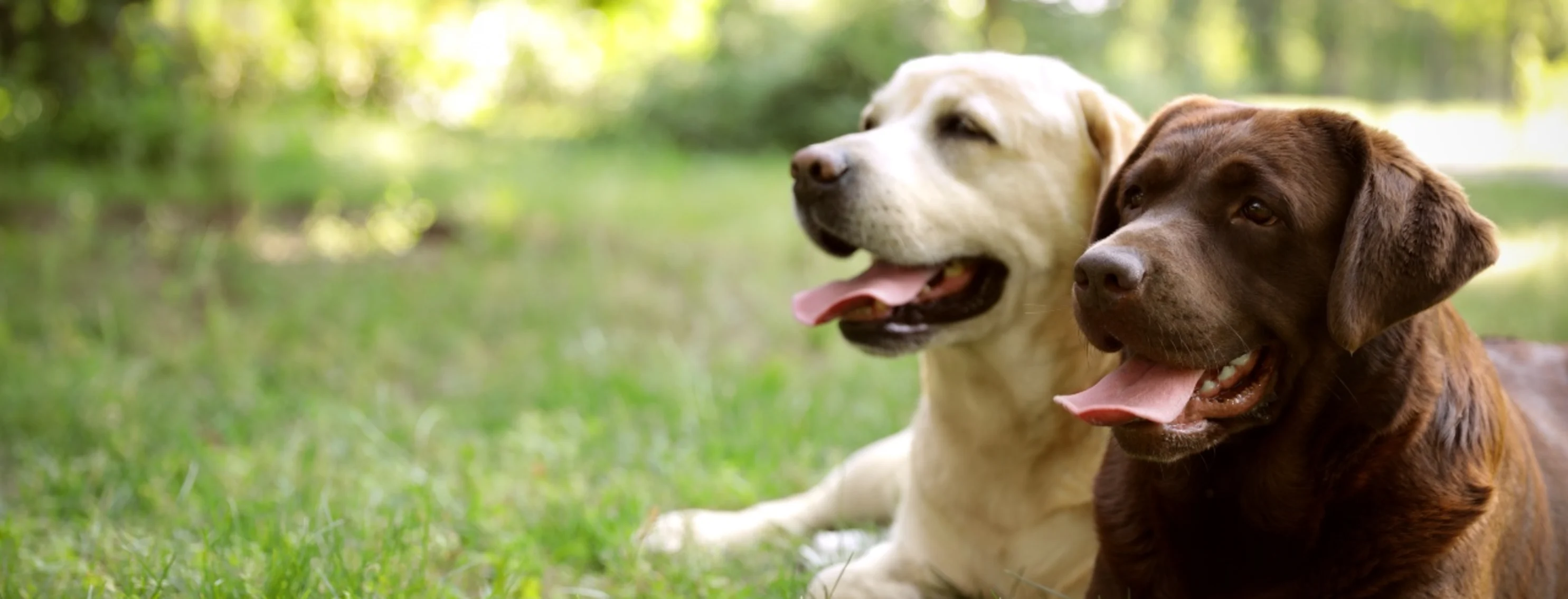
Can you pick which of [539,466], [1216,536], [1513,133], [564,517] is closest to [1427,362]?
[1216,536]

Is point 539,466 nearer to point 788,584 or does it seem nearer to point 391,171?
point 788,584

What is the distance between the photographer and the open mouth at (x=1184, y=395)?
2250mm

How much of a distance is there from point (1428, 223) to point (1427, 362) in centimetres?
29

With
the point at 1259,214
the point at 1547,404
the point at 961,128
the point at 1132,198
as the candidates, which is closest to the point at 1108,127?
the point at 961,128

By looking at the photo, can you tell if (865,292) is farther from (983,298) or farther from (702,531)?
(702,531)

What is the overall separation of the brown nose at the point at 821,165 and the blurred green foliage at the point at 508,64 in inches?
182

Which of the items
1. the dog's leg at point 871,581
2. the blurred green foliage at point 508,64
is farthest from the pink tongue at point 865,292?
the blurred green foliage at point 508,64

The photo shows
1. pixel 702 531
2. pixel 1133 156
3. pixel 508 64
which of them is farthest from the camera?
pixel 508 64

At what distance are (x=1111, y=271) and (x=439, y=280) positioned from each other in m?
5.67

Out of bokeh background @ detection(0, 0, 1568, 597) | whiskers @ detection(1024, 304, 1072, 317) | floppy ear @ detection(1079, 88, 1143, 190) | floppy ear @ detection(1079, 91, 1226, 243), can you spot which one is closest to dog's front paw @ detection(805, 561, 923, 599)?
bokeh background @ detection(0, 0, 1568, 597)

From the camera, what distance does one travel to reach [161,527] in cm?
348

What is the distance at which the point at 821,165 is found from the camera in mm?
3246

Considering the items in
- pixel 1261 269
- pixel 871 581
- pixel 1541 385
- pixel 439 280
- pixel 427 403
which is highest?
pixel 1261 269

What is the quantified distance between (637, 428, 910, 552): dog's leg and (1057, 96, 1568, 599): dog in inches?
60.6
